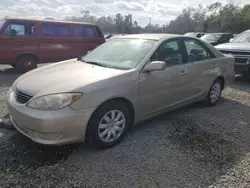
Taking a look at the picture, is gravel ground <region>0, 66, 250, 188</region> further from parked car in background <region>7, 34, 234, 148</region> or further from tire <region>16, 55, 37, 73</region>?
tire <region>16, 55, 37, 73</region>

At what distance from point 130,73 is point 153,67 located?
0.34m

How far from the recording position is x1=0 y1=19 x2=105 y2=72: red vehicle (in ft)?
24.1

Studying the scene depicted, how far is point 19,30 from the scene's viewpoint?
7.53m

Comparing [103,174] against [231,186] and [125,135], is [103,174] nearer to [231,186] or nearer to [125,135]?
[125,135]

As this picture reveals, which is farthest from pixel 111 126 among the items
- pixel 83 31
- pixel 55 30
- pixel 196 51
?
pixel 83 31

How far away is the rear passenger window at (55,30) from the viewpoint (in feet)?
26.4

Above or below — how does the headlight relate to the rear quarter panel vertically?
below

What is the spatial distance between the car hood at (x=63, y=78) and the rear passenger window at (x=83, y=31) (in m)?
5.58

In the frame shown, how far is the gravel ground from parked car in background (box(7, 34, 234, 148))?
26 centimetres

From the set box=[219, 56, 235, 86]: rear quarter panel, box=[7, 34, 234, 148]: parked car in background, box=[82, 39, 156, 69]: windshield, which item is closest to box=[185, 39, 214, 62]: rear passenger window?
box=[7, 34, 234, 148]: parked car in background

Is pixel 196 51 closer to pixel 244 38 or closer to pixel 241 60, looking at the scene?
pixel 241 60

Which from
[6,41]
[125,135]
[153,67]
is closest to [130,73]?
[153,67]

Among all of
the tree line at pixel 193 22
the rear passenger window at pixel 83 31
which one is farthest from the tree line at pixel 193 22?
the rear passenger window at pixel 83 31

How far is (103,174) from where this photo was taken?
262cm
